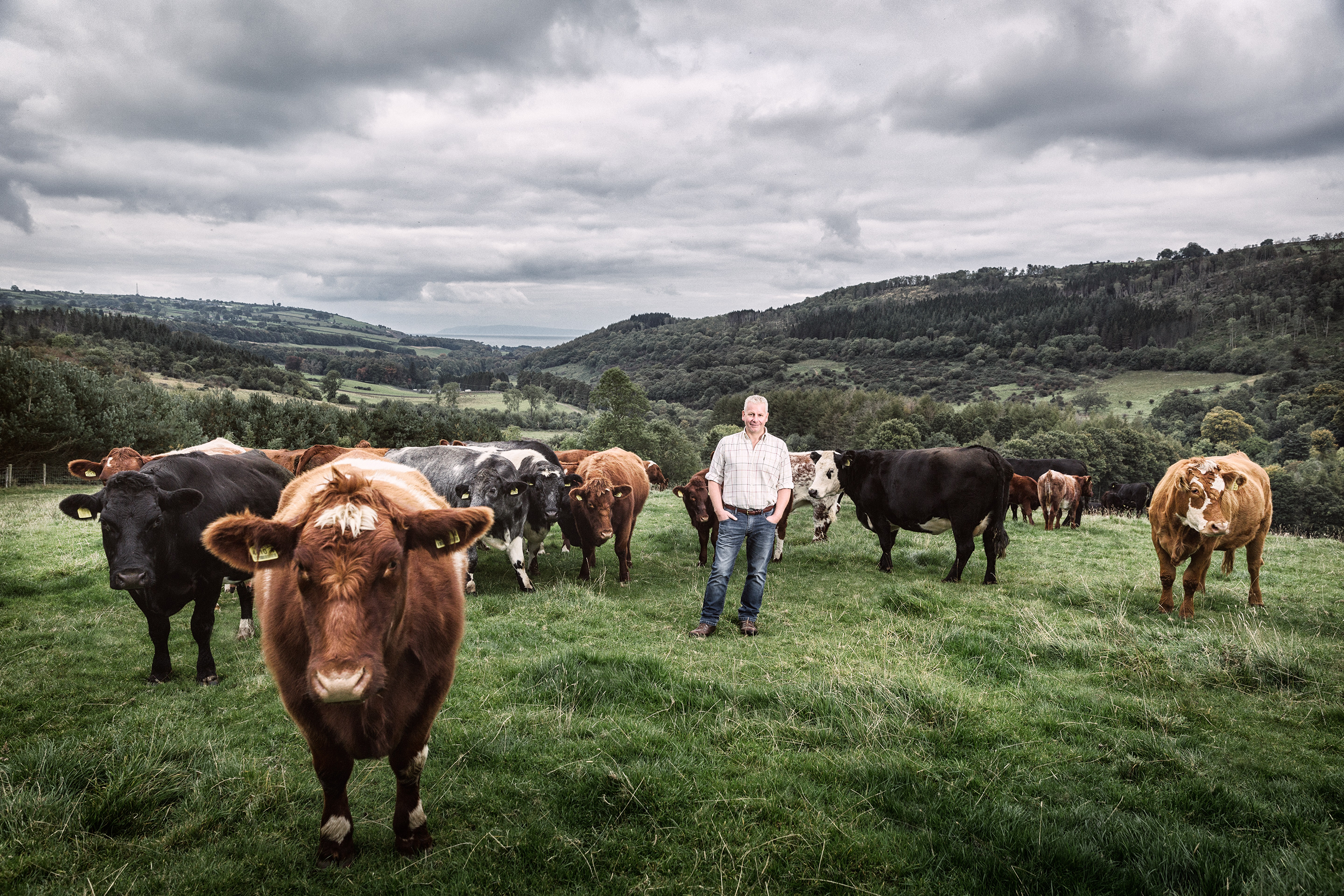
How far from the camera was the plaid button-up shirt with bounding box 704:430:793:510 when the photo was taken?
7762 millimetres

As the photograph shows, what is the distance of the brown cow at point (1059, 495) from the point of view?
770 inches

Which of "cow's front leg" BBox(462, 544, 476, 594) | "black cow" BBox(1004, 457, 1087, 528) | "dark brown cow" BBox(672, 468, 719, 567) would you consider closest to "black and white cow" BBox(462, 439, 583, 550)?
"cow's front leg" BBox(462, 544, 476, 594)

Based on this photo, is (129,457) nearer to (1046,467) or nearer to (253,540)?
(253,540)

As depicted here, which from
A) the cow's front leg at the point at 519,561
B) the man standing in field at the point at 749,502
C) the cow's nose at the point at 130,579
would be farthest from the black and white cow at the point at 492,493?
the cow's nose at the point at 130,579

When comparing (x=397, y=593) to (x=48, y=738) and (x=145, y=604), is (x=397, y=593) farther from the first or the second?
(x=145, y=604)

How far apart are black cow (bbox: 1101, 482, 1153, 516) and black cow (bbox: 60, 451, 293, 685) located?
36.2 m

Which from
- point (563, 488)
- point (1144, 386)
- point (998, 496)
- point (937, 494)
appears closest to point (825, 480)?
point (937, 494)

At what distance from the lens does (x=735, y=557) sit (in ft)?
25.8

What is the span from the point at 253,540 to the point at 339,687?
0.92 m

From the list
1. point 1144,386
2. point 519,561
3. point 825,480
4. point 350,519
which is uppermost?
point 1144,386

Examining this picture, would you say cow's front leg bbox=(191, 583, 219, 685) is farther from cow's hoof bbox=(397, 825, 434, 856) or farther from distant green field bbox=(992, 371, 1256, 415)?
distant green field bbox=(992, 371, 1256, 415)

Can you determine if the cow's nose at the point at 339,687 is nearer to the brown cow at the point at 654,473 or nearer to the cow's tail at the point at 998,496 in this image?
the cow's tail at the point at 998,496

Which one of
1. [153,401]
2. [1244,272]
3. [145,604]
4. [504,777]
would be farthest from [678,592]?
[1244,272]

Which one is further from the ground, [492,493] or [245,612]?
[492,493]
